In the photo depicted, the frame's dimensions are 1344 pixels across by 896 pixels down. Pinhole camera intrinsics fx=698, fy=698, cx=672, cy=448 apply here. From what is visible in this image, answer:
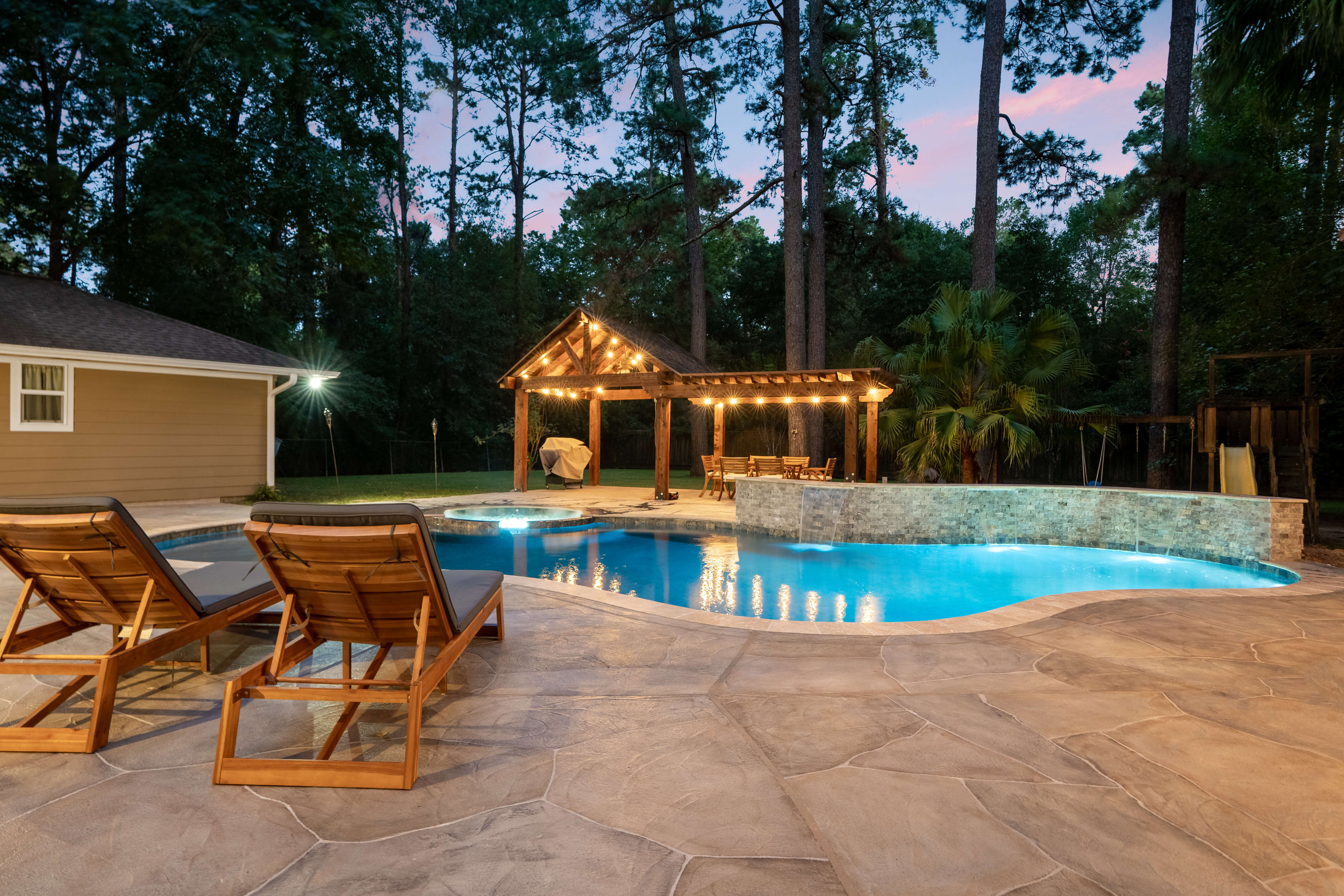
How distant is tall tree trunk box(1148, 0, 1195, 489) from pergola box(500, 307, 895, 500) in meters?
4.58

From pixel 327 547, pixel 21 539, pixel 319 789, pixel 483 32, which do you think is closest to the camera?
pixel 319 789

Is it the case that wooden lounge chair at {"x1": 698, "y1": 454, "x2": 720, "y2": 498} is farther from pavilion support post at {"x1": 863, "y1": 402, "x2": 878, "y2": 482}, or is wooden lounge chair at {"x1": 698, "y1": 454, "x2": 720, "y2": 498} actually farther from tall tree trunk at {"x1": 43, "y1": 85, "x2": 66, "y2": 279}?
tall tree trunk at {"x1": 43, "y1": 85, "x2": 66, "y2": 279}

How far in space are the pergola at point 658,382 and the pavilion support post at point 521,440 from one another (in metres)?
0.02

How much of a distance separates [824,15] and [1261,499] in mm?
15927

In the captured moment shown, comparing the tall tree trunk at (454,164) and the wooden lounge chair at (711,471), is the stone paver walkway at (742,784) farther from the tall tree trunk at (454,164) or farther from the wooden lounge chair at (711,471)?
the tall tree trunk at (454,164)

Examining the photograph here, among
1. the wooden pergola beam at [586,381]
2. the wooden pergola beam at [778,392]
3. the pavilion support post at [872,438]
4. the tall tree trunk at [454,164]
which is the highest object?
the tall tree trunk at [454,164]

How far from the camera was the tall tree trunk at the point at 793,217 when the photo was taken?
1546cm

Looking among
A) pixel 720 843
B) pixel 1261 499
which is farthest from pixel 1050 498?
pixel 720 843

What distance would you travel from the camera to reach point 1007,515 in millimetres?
9148

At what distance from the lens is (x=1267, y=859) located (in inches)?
71.4

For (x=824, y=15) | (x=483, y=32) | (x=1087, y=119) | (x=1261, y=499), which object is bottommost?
(x=1261, y=499)

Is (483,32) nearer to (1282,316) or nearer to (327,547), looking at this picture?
(1282,316)

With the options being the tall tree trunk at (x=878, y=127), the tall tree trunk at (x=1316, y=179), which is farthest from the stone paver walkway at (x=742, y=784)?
the tall tree trunk at (x=878, y=127)

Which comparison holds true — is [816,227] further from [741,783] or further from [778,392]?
[741,783]
